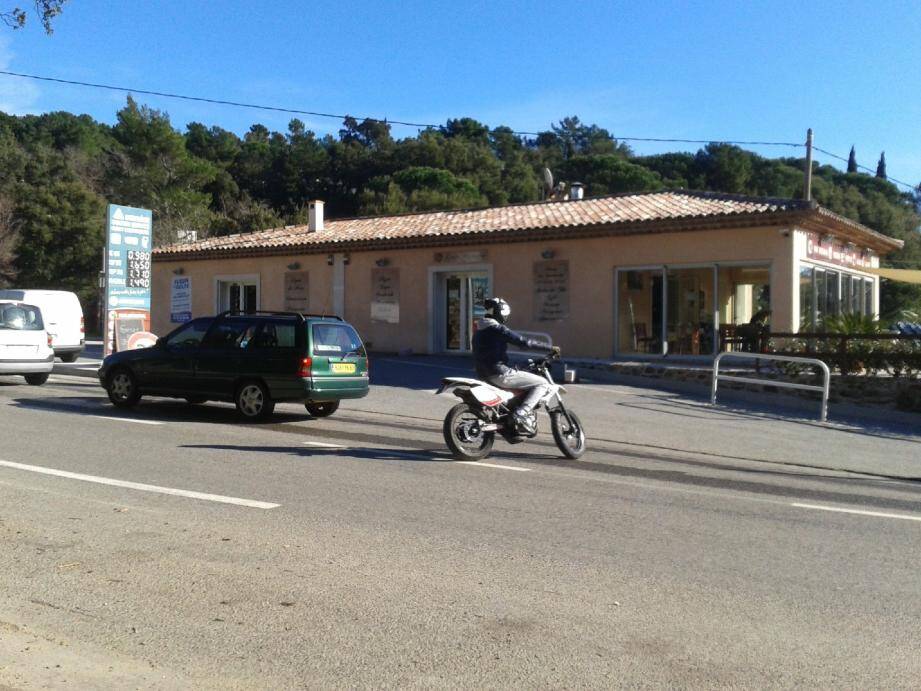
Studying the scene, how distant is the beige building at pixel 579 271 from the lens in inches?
746

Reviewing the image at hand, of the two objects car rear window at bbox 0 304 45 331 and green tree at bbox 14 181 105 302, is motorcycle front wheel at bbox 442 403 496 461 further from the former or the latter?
green tree at bbox 14 181 105 302

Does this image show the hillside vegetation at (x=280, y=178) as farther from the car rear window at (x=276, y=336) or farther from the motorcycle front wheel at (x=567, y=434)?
the motorcycle front wheel at (x=567, y=434)

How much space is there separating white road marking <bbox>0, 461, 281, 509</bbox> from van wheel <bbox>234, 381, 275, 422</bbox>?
4.09 m

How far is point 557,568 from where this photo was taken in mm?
5785

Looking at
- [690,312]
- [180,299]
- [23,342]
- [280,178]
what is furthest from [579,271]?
[280,178]

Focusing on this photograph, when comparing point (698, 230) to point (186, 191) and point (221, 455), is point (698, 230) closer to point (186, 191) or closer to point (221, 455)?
point (221, 455)

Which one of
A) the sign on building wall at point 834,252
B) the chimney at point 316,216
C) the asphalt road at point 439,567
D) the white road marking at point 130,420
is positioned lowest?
the asphalt road at point 439,567

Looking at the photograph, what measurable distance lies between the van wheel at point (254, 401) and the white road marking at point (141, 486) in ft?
13.4

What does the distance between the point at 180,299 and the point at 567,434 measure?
19.7 metres

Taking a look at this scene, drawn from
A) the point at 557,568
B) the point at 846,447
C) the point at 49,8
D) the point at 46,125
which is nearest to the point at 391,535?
the point at 557,568

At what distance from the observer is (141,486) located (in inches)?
315

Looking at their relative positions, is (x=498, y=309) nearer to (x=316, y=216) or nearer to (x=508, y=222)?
(x=508, y=222)

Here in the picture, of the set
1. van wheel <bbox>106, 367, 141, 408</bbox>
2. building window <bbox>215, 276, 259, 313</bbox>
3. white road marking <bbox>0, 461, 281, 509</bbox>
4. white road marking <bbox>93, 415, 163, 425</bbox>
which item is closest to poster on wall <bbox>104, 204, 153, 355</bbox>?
van wheel <bbox>106, 367, 141, 408</bbox>

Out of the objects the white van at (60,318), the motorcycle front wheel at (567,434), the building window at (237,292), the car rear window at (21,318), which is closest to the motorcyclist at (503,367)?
the motorcycle front wheel at (567,434)
